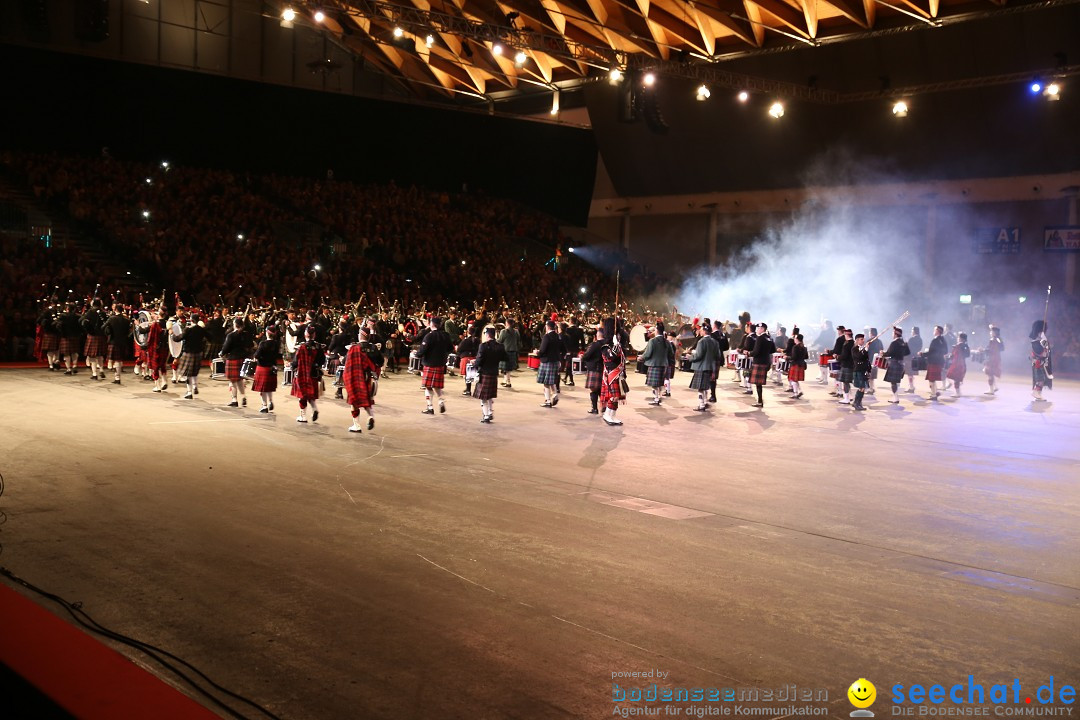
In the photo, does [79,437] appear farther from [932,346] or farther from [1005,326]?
[1005,326]

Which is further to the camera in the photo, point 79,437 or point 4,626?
point 79,437

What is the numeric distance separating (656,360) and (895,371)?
207 inches

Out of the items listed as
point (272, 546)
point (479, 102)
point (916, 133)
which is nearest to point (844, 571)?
point (272, 546)

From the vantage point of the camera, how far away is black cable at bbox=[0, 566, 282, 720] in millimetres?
3995

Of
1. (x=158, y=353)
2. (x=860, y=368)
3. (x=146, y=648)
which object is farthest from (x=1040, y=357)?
(x=146, y=648)

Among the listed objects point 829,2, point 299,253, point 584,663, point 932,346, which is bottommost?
point 584,663

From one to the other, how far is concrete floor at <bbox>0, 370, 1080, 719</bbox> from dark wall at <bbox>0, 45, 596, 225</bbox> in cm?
1798

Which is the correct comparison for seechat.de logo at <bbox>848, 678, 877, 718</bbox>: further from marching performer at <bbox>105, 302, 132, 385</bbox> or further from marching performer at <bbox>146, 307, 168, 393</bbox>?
marching performer at <bbox>105, 302, 132, 385</bbox>

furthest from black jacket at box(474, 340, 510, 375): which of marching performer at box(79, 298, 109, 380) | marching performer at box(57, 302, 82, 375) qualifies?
marching performer at box(57, 302, 82, 375)

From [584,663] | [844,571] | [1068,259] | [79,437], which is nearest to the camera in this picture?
[584,663]

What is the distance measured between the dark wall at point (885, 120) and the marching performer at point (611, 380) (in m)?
17.0

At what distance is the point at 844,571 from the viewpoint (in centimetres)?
628

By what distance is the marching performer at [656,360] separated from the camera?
1670 centimetres

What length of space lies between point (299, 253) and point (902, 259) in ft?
65.2
